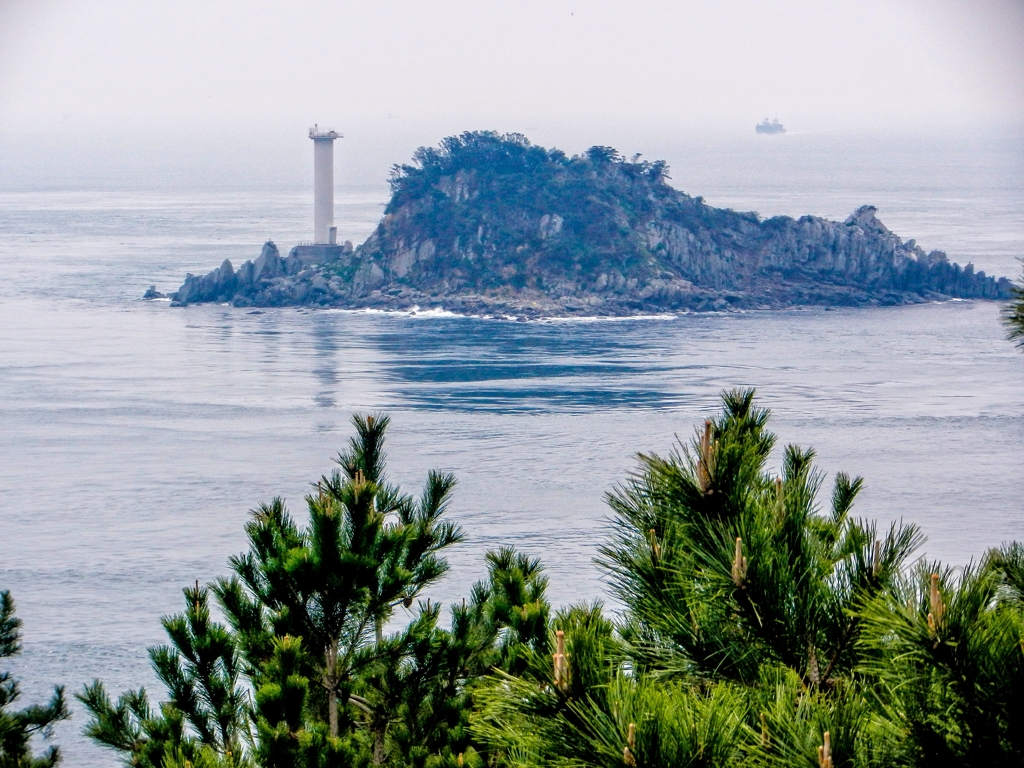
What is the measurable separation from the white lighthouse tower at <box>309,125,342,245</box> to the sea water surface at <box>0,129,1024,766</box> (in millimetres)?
7449

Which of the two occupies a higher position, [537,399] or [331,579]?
[331,579]

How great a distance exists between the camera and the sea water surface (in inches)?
1098

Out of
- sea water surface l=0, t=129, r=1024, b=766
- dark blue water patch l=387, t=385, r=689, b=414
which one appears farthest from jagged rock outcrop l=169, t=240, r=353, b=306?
dark blue water patch l=387, t=385, r=689, b=414

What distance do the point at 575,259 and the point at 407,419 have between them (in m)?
28.3

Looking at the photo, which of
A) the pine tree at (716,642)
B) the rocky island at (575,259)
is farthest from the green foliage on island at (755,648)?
the rocky island at (575,259)

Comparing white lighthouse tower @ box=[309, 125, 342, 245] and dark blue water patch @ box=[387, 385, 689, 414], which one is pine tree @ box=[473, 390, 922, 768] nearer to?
dark blue water patch @ box=[387, 385, 689, 414]

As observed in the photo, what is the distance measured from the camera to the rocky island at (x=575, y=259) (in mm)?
67000

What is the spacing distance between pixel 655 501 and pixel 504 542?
80.2ft

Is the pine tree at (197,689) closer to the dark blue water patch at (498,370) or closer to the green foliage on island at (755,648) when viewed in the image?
the green foliage on island at (755,648)

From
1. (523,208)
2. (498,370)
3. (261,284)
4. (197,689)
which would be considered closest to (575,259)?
(523,208)

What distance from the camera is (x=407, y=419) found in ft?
137

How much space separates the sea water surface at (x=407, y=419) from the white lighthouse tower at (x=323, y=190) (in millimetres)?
7449

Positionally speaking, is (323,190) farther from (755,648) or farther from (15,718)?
(755,648)

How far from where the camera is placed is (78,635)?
24.0 metres
